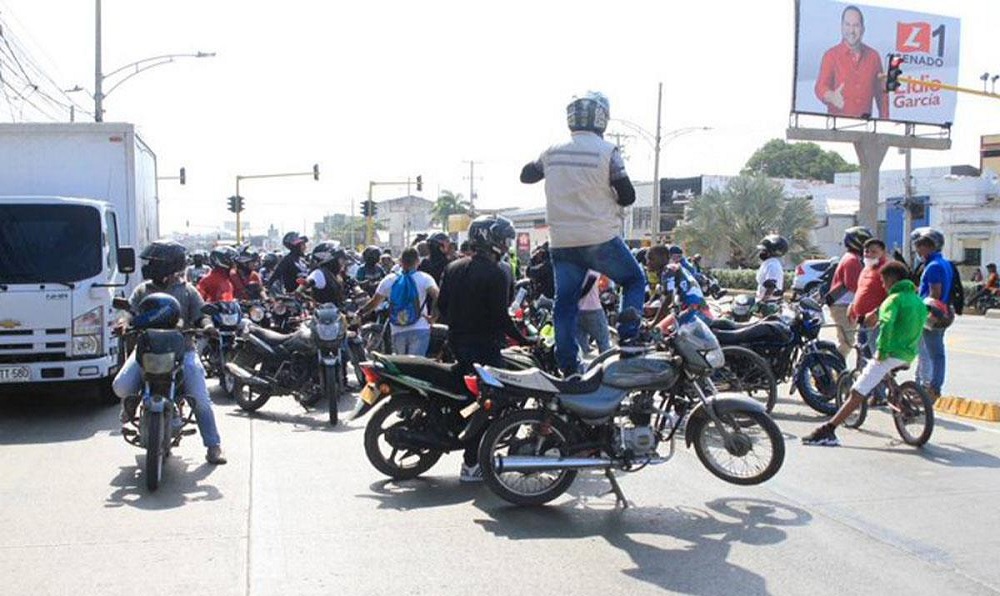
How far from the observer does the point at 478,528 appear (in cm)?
620

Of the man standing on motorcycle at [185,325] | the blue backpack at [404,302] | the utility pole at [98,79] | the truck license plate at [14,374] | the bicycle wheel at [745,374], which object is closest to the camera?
the man standing on motorcycle at [185,325]

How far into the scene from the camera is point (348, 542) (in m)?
5.88

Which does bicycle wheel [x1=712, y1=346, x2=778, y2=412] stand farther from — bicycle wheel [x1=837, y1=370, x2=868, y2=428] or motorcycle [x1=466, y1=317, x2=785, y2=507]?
motorcycle [x1=466, y1=317, x2=785, y2=507]

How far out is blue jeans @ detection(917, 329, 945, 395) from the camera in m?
10.2

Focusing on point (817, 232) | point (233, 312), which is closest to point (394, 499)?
point (233, 312)

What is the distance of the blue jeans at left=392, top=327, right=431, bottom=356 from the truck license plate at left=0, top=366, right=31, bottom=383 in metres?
3.64

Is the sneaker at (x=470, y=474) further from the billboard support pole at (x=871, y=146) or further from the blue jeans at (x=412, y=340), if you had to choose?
the billboard support pole at (x=871, y=146)

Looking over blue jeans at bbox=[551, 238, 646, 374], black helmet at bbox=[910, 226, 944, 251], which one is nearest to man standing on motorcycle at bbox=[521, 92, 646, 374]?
blue jeans at bbox=[551, 238, 646, 374]

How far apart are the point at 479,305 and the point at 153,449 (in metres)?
2.48

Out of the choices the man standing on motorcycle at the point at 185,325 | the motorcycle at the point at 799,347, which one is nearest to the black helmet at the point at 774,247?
the motorcycle at the point at 799,347

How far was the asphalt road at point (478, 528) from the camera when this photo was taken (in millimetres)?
5234

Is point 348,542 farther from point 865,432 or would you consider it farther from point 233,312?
point 233,312

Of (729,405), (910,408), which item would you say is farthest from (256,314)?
(910,408)

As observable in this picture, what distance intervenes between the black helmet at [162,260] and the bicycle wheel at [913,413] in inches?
239
